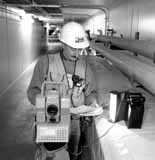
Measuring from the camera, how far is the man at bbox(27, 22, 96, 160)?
5.25ft

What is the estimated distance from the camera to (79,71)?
5.59 ft

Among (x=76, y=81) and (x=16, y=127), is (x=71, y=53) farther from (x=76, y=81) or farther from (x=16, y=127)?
(x=16, y=127)

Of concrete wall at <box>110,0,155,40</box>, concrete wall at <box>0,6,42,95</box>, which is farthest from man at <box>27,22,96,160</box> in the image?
concrete wall at <box>0,6,42,95</box>

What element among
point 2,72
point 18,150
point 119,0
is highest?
point 119,0

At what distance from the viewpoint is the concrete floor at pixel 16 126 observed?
250 cm

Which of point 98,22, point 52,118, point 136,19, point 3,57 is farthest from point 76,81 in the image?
point 98,22

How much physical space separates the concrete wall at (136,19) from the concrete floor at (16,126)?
191 centimetres

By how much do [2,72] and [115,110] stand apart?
3.42 meters

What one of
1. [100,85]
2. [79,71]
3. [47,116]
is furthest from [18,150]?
[47,116]

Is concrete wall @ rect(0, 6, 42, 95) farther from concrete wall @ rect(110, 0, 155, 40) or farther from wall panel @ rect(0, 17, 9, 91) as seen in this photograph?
concrete wall @ rect(110, 0, 155, 40)

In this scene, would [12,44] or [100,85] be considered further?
[12,44]

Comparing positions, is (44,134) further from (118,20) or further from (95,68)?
(118,20)

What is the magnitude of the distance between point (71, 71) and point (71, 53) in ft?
0.46

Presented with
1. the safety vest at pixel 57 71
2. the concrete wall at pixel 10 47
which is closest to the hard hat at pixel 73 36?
the safety vest at pixel 57 71
